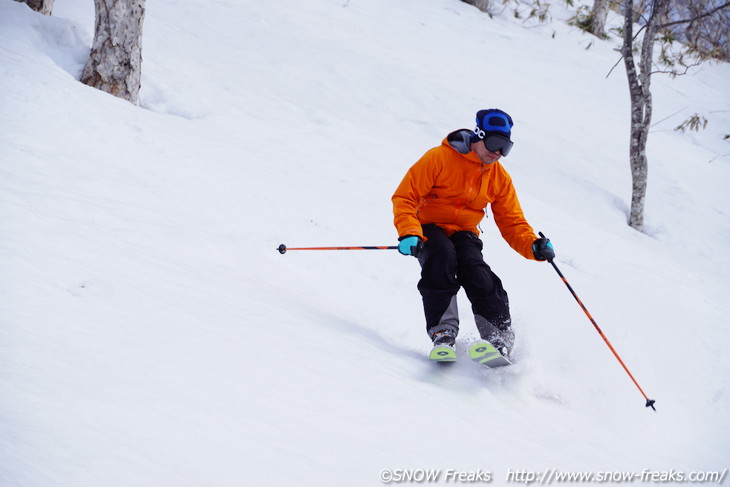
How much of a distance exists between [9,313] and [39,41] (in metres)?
5.98

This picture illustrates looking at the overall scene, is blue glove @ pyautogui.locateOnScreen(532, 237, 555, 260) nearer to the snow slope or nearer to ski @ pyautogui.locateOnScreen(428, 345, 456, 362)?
the snow slope

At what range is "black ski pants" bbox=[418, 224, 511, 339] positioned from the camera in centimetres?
366

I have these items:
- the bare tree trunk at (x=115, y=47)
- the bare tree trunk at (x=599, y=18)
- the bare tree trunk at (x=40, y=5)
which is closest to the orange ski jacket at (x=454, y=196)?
the bare tree trunk at (x=115, y=47)

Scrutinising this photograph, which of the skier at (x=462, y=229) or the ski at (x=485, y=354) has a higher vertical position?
the skier at (x=462, y=229)

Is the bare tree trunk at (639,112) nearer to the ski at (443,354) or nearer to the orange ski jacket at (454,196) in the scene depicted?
the orange ski jacket at (454,196)

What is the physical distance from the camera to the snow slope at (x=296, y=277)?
2.22 metres

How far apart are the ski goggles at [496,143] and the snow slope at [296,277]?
140cm

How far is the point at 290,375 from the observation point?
2.83m

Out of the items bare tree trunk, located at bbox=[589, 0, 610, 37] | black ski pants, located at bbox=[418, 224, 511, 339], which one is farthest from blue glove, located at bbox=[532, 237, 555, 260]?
bare tree trunk, located at bbox=[589, 0, 610, 37]

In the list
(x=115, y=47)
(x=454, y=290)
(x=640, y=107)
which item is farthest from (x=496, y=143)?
(x=640, y=107)

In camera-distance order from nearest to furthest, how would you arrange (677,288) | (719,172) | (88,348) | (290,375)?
(88,348) < (290,375) < (677,288) < (719,172)

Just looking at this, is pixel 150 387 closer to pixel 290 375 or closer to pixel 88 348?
pixel 88 348

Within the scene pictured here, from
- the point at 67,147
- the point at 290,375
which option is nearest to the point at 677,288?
the point at 290,375

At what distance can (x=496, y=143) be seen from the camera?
12.1ft
